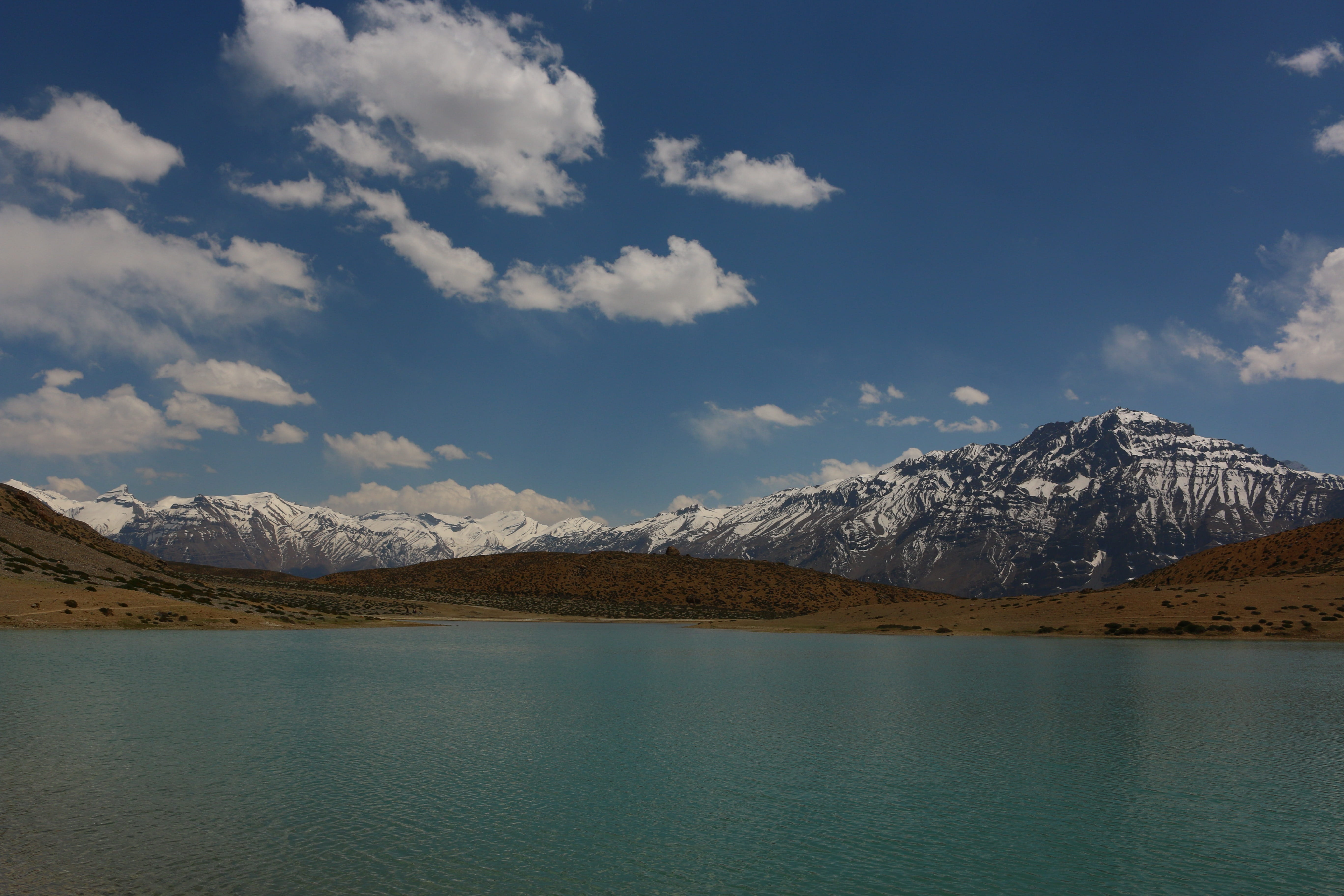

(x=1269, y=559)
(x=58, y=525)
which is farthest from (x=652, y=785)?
(x=1269, y=559)

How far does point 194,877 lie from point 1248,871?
20355 mm

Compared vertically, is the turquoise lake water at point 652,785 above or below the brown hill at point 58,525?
below

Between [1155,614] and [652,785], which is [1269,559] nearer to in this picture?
[1155,614]

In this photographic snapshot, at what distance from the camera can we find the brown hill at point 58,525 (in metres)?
103

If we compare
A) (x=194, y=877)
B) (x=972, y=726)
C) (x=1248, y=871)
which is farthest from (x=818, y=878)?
(x=972, y=726)

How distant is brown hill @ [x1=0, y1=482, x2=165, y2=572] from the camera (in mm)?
103375

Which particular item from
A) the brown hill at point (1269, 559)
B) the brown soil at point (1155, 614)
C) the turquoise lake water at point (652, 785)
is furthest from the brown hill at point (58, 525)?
the brown hill at point (1269, 559)

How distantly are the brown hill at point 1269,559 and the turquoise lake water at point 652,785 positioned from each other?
81.1 m

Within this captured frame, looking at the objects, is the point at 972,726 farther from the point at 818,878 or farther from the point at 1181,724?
the point at 818,878

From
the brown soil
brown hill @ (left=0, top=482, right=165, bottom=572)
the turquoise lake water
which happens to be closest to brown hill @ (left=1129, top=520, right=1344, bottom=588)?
the brown soil

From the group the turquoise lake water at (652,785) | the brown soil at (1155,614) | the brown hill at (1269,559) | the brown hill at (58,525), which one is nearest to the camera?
the turquoise lake water at (652,785)

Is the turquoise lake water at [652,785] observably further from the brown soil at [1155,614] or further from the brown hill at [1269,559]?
the brown hill at [1269,559]

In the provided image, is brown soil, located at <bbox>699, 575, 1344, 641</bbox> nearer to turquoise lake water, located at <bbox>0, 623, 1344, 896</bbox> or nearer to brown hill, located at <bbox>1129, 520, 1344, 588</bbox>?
Result: brown hill, located at <bbox>1129, 520, 1344, 588</bbox>

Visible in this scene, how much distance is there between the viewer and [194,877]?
14266mm
